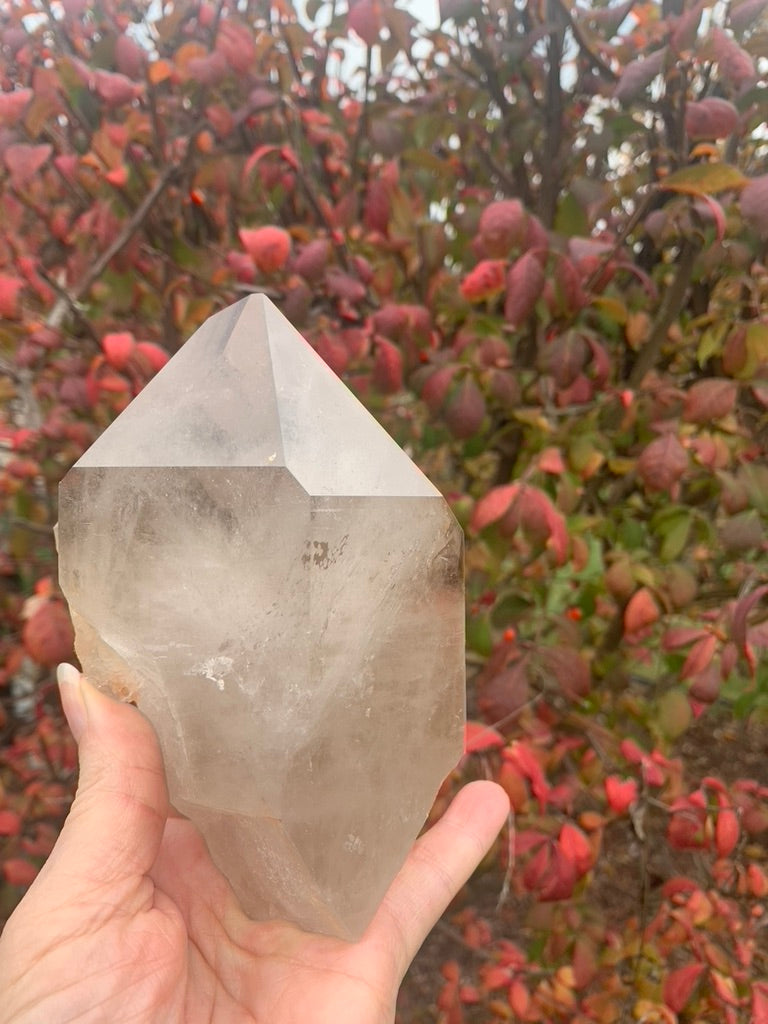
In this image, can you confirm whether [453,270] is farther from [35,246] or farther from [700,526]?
[35,246]

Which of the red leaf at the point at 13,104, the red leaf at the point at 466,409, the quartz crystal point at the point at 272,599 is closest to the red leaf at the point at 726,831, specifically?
the quartz crystal point at the point at 272,599

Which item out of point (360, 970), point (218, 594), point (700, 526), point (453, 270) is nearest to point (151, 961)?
point (360, 970)

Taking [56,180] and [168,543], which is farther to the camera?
[56,180]

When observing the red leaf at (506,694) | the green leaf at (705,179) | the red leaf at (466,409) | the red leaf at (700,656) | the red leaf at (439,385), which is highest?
the green leaf at (705,179)

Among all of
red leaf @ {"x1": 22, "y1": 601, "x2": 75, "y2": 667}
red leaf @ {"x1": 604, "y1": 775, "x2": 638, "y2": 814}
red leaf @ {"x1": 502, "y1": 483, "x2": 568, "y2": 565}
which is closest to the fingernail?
red leaf @ {"x1": 22, "y1": 601, "x2": 75, "y2": 667}

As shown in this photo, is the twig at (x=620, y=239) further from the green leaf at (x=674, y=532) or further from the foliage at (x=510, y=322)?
the green leaf at (x=674, y=532)

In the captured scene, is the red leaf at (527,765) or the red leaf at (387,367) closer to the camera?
the red leaf at (527,765)

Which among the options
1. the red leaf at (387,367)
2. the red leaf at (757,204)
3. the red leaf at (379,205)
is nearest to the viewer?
the red leaf at (757,204)
